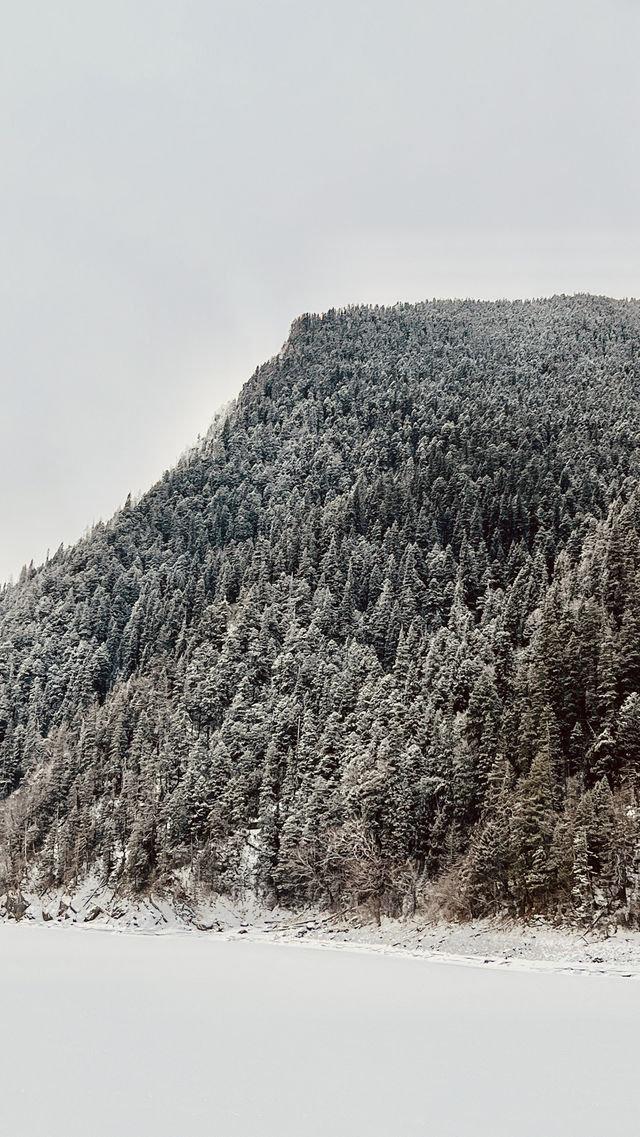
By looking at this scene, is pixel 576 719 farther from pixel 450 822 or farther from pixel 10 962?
pixel 10 962

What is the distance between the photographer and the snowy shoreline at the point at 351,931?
55.5 meters

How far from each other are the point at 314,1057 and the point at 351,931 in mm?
60511

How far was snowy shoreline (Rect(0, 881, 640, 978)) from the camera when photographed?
5547 centimetres

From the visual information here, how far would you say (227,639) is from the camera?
153 metres

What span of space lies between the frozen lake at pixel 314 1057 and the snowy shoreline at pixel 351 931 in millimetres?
13507

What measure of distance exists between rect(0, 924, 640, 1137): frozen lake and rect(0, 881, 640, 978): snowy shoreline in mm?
13507

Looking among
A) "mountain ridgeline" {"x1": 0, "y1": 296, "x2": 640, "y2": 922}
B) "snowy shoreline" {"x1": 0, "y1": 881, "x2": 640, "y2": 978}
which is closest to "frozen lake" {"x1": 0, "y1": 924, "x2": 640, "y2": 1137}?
"snowy shoreline" {"x1": 0, "y1": 881, "x2": 640, "y2": 978}

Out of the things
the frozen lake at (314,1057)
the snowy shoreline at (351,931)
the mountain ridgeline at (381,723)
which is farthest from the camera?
the mountain ridgeline at (381,723)

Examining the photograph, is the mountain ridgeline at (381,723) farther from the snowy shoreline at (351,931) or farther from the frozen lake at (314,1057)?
the frozen lake at (314,1057)

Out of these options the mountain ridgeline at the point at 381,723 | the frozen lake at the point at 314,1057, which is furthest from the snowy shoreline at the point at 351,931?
the frozen lake at the point at 314,1057

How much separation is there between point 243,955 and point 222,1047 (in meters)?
41.7

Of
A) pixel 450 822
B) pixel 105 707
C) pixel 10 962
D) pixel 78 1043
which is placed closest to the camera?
pixel 78 1043

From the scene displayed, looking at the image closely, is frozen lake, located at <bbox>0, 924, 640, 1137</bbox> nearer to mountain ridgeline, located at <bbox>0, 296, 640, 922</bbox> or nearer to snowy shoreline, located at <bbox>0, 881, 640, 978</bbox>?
snowy shoreline, located at <bbox>0, 881, 640, 978</bbox>

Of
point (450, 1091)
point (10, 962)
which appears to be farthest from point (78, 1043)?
point (10, 962)
